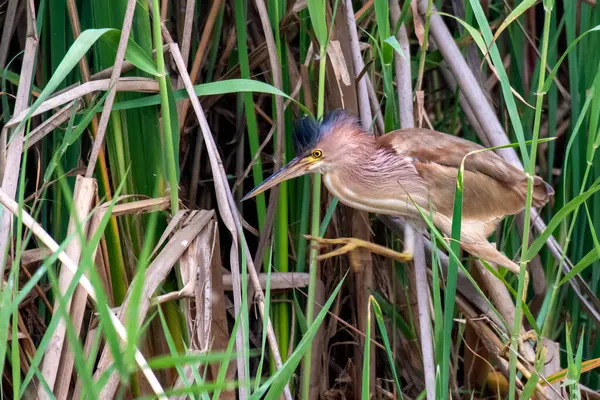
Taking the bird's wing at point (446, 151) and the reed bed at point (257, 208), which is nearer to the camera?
the reed bed at point (257, 208)

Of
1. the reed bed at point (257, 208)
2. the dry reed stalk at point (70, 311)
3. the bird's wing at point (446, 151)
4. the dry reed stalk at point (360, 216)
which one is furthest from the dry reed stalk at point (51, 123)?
the bird's wing at point (446, 151)

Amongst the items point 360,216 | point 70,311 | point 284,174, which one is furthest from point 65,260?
Answer: point 360,216

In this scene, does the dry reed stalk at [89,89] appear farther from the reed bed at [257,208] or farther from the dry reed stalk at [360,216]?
the dry reed stalk at [360,216]

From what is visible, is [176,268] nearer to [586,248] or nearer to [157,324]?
[157,324]

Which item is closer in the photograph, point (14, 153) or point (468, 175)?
point (14, 153)

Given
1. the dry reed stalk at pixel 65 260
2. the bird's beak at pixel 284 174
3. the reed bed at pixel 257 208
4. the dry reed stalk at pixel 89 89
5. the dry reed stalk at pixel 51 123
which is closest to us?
the dry reed stalk at pixel 65 260

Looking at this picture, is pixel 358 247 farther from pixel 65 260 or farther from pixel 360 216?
pixel 65 260

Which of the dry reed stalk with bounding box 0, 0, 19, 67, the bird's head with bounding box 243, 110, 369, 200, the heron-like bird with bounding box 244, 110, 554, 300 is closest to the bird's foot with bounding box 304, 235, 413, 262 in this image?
the heron-like bird with bounding box 244, 110, 554, 300
